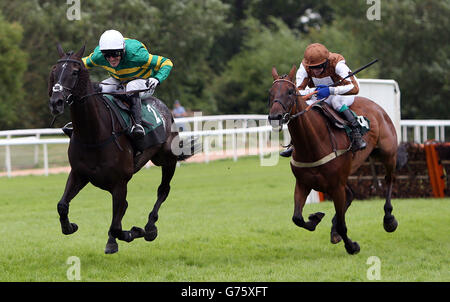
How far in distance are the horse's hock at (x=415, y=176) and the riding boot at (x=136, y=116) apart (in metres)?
5.84

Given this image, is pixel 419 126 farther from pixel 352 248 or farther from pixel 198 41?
pixel 198 41

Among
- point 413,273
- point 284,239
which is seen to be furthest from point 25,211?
point 413,273

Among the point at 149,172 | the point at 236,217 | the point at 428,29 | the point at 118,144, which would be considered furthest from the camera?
the point at 428,29

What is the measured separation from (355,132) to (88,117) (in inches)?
103

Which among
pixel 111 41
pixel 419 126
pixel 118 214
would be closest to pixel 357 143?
pixel 118 214

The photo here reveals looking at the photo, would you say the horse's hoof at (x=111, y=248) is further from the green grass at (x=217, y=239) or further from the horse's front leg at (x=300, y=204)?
the horse's front leg at (x=300, y=204)

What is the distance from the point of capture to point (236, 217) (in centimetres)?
1096

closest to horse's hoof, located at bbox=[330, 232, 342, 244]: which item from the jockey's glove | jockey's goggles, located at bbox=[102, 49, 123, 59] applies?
the jockey's glove

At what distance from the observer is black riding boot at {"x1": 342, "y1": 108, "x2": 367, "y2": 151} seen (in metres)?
7.86

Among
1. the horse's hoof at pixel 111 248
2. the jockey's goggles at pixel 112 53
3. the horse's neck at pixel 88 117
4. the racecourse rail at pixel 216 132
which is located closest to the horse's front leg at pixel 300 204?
the horse's hoof at pixel 111 248

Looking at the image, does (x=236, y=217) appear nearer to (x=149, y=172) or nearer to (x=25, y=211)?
(x=25, y=211)

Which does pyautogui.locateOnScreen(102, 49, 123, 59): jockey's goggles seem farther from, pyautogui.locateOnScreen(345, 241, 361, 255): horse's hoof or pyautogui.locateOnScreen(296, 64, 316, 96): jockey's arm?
pyautogui.locateOnScreen(345, 241, 361, 255): horse's hoof
